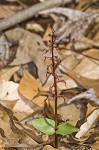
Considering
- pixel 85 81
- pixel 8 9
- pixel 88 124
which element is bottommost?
pixel 88 124

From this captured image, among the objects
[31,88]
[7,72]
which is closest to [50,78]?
[31,88]

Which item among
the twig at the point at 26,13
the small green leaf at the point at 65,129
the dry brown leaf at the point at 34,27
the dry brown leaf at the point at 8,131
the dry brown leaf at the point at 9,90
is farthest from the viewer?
the dry brown leaf at the point at 34,27

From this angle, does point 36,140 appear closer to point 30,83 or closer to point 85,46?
point 30,83

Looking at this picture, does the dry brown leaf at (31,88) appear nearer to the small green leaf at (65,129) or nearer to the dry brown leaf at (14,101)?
the dry brown leaf at (14,101)

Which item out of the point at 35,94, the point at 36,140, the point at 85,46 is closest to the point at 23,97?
the point at 35,94

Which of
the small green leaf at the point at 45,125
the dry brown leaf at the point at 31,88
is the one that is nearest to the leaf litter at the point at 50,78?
the dry brown leaf at the point at 31,88

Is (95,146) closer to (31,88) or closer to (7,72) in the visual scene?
(31,88)
